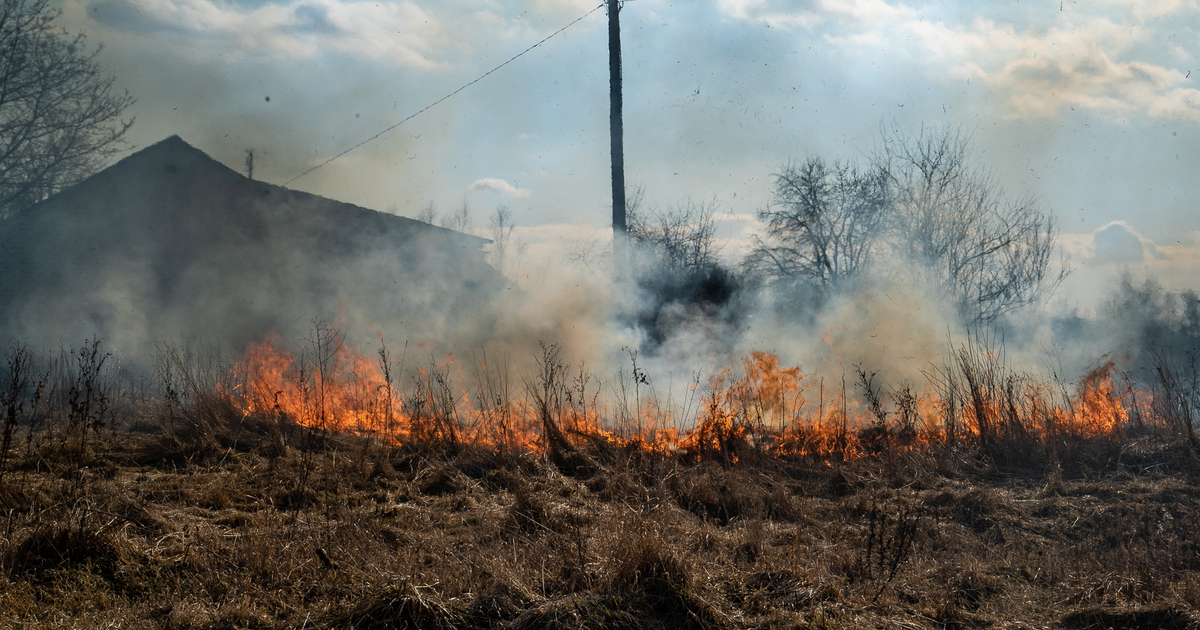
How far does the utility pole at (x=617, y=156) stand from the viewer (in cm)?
1454

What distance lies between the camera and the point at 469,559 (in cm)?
447

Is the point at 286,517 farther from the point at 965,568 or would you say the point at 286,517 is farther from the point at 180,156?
the point at 180,156

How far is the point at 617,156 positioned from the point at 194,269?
33.6ft

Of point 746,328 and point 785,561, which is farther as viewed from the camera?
point 746,328

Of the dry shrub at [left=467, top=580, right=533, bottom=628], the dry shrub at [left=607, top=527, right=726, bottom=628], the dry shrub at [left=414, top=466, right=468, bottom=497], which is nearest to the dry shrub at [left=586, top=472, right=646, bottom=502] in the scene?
the dry shrub at [left=414, top=466, right=468, bottom=497]

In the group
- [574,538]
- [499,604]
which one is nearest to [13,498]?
[499,604]

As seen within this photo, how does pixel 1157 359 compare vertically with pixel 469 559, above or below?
above

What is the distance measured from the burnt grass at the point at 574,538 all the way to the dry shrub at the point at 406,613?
A: 1 centimetres

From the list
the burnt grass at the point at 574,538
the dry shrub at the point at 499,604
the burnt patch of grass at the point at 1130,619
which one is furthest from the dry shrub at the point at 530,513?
the burnt patch of grass at the point at 1130,619

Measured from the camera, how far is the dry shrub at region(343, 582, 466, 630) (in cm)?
381

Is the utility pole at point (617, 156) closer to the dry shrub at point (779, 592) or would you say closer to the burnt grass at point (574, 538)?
the burnt grass at point (574, 538)

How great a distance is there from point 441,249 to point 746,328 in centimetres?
915

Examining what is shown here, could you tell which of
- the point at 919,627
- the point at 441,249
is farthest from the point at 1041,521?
the point at 441,249

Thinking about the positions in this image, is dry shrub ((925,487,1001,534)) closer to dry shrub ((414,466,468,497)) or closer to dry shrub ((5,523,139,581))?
dry shrub ((414,466,468,497))
